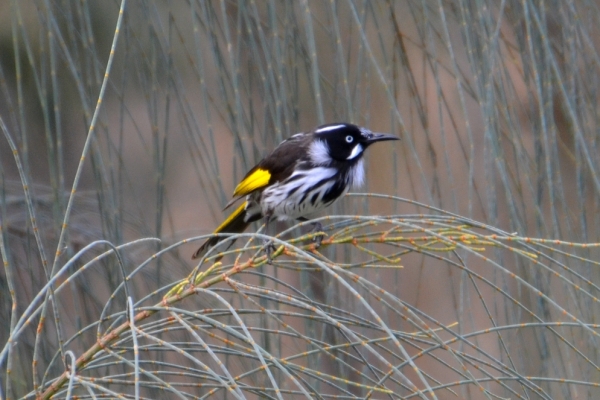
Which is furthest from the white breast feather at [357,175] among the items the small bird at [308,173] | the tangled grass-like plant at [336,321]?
the tangled grass-like plant at [336,321]

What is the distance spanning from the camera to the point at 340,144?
81.7 inches

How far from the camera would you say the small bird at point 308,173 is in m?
2.02

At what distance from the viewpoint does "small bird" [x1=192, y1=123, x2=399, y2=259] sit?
2016 mm

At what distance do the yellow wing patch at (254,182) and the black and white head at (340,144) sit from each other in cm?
13

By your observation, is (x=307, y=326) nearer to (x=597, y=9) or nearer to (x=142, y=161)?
(x=597, y=9)

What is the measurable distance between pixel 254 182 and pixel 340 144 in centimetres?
24

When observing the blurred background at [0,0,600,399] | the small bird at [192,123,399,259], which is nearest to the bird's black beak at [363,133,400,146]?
the small bird at [192,123,399,259]

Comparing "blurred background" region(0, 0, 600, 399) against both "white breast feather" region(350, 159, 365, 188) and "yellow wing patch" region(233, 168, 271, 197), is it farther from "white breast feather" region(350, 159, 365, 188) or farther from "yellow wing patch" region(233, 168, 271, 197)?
"yellow wing patch" region(233, 168, 271, 197)

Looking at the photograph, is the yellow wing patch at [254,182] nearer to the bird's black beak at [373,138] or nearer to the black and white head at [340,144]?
the black and white head at [340,144]

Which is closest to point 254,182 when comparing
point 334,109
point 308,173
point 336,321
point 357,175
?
point 308,173

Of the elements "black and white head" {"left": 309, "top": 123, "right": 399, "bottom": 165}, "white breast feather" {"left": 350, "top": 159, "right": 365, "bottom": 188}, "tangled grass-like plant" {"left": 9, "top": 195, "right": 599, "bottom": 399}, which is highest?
"black and white head" {"left": 309, "top": 123, "right": 399, "bottom": 165}

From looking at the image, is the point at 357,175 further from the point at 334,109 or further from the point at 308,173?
the point at 334,109

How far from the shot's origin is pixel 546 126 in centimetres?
152

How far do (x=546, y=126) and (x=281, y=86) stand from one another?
0.50 meters
